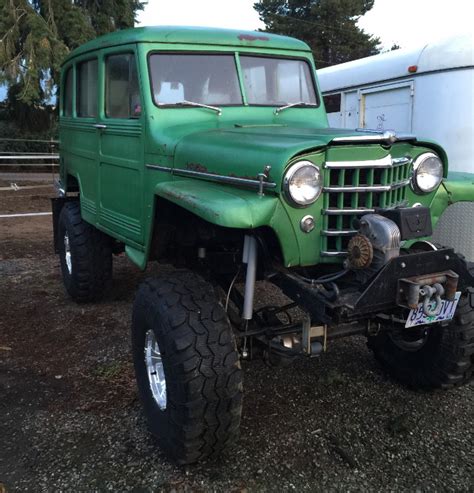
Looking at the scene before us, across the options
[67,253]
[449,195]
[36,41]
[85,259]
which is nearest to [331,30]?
[36,41]

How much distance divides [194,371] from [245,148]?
113 cm

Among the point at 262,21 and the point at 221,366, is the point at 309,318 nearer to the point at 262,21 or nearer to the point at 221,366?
the point at 221,366

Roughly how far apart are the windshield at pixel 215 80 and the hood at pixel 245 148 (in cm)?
35

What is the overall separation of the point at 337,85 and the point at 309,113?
11.6ft

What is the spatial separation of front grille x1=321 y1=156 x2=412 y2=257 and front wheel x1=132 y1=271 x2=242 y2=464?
0.66 metres

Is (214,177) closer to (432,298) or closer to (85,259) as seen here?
(432,298)

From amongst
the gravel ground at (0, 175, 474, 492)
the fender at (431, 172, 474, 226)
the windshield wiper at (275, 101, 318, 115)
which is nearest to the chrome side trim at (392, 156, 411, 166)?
the fender at (431, 172, 474, 226)

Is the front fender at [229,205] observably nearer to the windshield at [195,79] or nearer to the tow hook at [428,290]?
the tow hook at [428,290]

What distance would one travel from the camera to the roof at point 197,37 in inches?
144

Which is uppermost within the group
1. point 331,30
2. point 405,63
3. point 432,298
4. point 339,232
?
point 331,30

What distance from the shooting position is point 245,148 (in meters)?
2.79

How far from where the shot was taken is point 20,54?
14.1 meters

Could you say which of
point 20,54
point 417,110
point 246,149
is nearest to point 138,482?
point 246,149

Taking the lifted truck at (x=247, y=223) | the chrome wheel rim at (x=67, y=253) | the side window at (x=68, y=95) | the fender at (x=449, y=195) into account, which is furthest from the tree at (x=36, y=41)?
the fender at (x=449, y=195)
